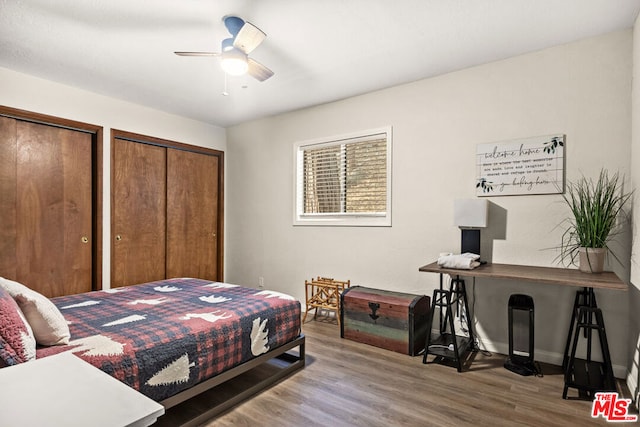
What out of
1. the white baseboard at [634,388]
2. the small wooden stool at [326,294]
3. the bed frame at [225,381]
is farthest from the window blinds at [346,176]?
the white baseboard at [634,388]

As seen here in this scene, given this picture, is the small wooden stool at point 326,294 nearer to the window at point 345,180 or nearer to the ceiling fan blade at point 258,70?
the window at point 345,180

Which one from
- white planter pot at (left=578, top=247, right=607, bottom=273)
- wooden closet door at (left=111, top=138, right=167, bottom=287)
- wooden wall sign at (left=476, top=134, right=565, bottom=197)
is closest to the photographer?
white planter pot at (left=578, top=247, right=607, bottom=273)

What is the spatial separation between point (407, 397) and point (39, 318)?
2162 millimetres

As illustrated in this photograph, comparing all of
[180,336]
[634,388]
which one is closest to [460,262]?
[634,388]

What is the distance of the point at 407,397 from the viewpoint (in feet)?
7.25

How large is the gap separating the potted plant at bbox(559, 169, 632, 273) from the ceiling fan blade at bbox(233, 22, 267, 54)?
2587 millimetres

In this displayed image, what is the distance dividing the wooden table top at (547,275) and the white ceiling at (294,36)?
1.79 metres

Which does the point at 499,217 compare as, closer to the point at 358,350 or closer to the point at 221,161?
the point at 358,350

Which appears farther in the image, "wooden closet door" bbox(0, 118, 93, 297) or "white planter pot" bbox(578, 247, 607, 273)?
"wooden closet door" bbox(0, 118, 93, 297)

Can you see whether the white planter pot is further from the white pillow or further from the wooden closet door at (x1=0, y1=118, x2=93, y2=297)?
the wooden closet door at (x1=0, y1=118, x2=93, y2=297)

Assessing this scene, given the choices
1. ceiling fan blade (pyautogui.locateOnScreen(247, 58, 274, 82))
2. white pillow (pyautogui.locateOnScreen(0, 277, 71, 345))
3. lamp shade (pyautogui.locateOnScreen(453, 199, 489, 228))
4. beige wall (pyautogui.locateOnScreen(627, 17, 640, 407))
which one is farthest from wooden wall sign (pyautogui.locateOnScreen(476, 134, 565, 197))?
white pillow (pyautogui.locateOnScreen(0, 277, 71, 345))

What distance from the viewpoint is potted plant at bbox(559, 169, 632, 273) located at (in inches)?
92.5

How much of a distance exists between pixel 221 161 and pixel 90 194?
186 cm

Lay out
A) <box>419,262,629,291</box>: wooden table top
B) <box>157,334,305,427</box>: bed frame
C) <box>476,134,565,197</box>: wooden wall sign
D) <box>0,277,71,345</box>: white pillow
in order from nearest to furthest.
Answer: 1. <box>0,277,71,345</box>: white pillow
2. <box>157,334,305,427</box>: bed frame
3. <box>419,262,629,291</box>: wooden table top
4. <box>476,134,565,197</box>: wooden wall sign
